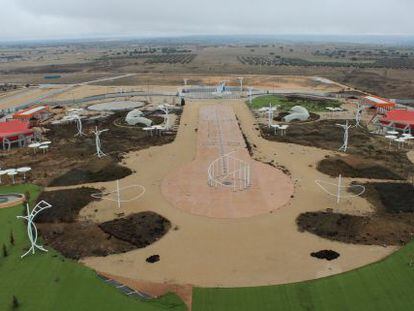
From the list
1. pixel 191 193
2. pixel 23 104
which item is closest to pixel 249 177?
pixel 191 193

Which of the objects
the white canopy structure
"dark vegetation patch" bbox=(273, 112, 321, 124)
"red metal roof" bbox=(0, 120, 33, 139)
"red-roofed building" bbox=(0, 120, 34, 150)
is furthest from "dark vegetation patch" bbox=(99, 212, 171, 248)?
"dark vegetation patch" bbox=(273, 112, 321, 124)

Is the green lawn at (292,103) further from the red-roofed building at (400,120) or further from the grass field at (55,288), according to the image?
the grass field at (55,288)

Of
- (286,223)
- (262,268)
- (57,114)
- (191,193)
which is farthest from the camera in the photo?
(57,114)

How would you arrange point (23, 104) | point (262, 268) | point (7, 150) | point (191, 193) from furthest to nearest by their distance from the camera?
point (23, 104)
point (7, 150)
point (191, 193)
point (262, 268)

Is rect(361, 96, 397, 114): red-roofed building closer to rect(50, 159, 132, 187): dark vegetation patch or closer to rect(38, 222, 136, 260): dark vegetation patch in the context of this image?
rect(50, 159, 132, 187): dark vegetation patch

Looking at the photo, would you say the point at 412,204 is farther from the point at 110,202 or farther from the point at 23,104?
the point at 23,104

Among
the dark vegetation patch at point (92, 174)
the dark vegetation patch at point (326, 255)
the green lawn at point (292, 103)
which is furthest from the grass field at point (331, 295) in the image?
the green lawn at point (292, 103)
